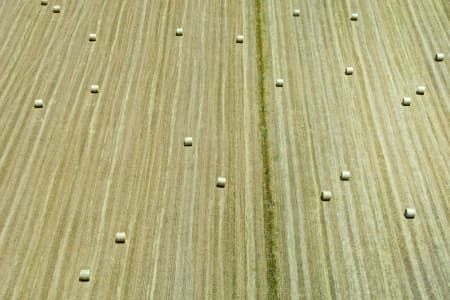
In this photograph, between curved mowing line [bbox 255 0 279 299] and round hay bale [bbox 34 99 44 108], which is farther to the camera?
round hay bale [bbox 34 99 44 108]

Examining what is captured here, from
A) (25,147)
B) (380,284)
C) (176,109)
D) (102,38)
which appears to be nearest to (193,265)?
(380,284)

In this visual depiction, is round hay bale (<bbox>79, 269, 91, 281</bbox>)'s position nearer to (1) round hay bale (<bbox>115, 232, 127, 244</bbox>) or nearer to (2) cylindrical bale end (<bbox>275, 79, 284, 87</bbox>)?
(1) round hay bale (<bbox>115, 232, 127, 244</bbox>)

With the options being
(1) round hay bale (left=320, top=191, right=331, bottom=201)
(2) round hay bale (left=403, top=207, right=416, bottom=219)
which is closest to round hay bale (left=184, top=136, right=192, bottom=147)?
(1) round hay bale (left=320, top=191, right=331, bottom=201)

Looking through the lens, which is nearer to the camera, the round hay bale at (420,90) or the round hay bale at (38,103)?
the round hay bale at (38,103)

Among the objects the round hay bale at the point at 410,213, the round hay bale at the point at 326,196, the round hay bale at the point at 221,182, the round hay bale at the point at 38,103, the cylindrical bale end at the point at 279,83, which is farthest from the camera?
the cylindrical bale end at the point at 279,83

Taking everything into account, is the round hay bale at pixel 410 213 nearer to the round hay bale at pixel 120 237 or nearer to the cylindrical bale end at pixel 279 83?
the cylindrical bale end at pixel 279 83

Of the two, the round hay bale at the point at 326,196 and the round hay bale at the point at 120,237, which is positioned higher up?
the round hay bale at the point at 326,196

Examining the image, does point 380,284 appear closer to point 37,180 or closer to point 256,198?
point 256,198

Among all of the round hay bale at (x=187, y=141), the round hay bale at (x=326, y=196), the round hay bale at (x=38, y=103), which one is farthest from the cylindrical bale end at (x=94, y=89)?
the round hay bale at (x=326, y=196)

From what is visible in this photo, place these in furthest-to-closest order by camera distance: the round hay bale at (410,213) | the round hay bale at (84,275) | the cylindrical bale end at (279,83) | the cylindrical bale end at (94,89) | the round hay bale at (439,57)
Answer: the round hay bale at (439,57), the cylindrical bale end at (279,83), the cylindrical bale end at (94,89), the round hay bale at (410,213), the round hay bale at (84,275)
